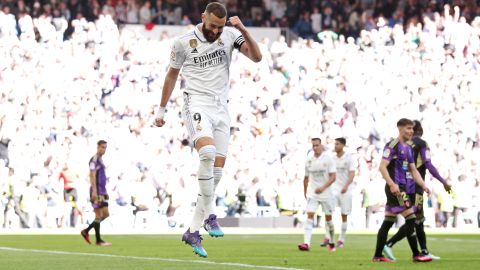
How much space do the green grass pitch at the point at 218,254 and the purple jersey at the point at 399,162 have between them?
112cm

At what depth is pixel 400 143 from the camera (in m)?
16.7

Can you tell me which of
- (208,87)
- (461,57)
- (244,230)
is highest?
(461,57)

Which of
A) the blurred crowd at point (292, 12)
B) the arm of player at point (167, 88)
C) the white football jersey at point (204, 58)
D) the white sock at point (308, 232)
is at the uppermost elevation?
the blurred crowd at point (292, 12)

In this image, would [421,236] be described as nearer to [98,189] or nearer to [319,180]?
[319,180]

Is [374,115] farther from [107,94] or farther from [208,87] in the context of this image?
[208,87]

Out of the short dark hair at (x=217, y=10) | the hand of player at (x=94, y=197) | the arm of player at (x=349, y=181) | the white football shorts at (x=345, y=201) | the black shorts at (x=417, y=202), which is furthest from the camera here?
the white football shorts at (x=345, y=201)

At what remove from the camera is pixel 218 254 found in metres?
18.9

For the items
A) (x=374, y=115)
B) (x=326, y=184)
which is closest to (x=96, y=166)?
(x=326, y=184)

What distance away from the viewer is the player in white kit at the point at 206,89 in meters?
12.5

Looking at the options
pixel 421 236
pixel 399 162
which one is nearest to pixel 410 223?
pixel 421 236

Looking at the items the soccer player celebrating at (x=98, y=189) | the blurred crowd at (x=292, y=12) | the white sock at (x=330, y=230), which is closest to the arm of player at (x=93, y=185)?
the soccer player celebrating at (x=98, y=189)

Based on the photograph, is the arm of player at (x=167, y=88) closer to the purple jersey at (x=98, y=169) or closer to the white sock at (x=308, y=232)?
→ the white sock at (x=308, y=232)

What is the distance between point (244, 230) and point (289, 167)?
179 inches

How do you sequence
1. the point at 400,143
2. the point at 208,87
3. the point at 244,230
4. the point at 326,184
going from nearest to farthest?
the point at 208,87, the point at 400,143, the point at 326,184, the point at 244,230
